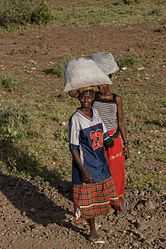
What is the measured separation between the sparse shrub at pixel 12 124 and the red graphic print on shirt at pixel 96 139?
103 inches

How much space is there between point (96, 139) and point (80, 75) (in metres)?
0.56

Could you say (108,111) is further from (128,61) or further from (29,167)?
(128,61)

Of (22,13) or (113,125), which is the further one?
(22,13)

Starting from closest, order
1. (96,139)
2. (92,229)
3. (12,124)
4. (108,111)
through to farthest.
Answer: (96,139) → (92,229) → (108,111) → (12,124)

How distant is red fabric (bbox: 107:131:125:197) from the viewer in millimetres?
5574

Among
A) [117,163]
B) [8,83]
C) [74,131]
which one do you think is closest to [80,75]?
[74,131]

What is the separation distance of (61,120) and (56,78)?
9.64 ft

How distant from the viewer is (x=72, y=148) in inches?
201

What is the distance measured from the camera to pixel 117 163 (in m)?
5.65

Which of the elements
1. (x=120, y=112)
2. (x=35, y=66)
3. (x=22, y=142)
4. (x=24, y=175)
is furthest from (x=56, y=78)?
(x=120, y=112)

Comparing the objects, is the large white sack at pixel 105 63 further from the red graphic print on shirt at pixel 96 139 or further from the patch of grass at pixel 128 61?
the patch of grass at pixel 128 61

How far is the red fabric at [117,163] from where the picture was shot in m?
5.57

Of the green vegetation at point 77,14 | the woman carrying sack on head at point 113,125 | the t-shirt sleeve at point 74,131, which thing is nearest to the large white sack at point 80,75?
the t-shirt sleeve at point 74,131

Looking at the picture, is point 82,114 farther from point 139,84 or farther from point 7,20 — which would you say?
point 7,20
